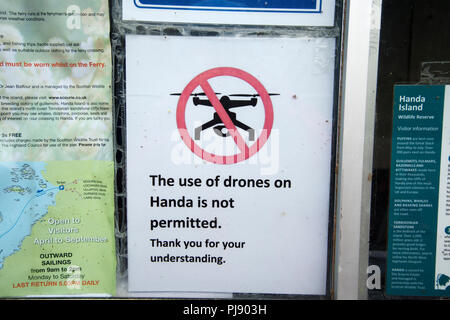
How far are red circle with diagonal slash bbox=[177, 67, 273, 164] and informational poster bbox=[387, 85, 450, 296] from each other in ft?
2.14

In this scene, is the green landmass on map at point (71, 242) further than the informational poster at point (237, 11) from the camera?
Yes

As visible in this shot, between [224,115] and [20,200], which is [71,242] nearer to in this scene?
[20,200]

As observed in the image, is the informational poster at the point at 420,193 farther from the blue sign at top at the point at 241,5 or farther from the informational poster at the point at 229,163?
the blue sign at top at the point at 241,5

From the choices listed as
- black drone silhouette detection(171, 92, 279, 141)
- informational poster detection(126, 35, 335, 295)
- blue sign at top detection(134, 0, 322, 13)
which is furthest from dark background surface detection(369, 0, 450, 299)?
black drone silhouette detection(171, 92, 279, 141)

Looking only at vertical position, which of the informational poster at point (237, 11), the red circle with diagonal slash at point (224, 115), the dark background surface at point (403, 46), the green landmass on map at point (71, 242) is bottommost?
the green landmass on map at point (71, 242)

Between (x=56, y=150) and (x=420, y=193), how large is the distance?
1919 mm

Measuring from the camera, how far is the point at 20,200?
1.71 m

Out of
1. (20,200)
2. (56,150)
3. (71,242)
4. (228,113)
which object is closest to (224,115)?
(228,113)

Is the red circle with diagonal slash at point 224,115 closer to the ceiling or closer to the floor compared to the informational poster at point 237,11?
closer to the floor

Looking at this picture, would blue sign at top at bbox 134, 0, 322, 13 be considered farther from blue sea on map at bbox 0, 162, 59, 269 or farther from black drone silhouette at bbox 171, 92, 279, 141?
blue sea on map at bbox 0, 162, 59, 269

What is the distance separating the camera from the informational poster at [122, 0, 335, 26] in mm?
1606

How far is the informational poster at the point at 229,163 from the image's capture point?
5.43ft

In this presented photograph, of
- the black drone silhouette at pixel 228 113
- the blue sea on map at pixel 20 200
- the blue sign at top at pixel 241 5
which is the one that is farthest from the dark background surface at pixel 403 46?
the blue sea on map at pixel 20 200

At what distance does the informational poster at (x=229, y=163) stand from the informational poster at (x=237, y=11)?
10 cm
